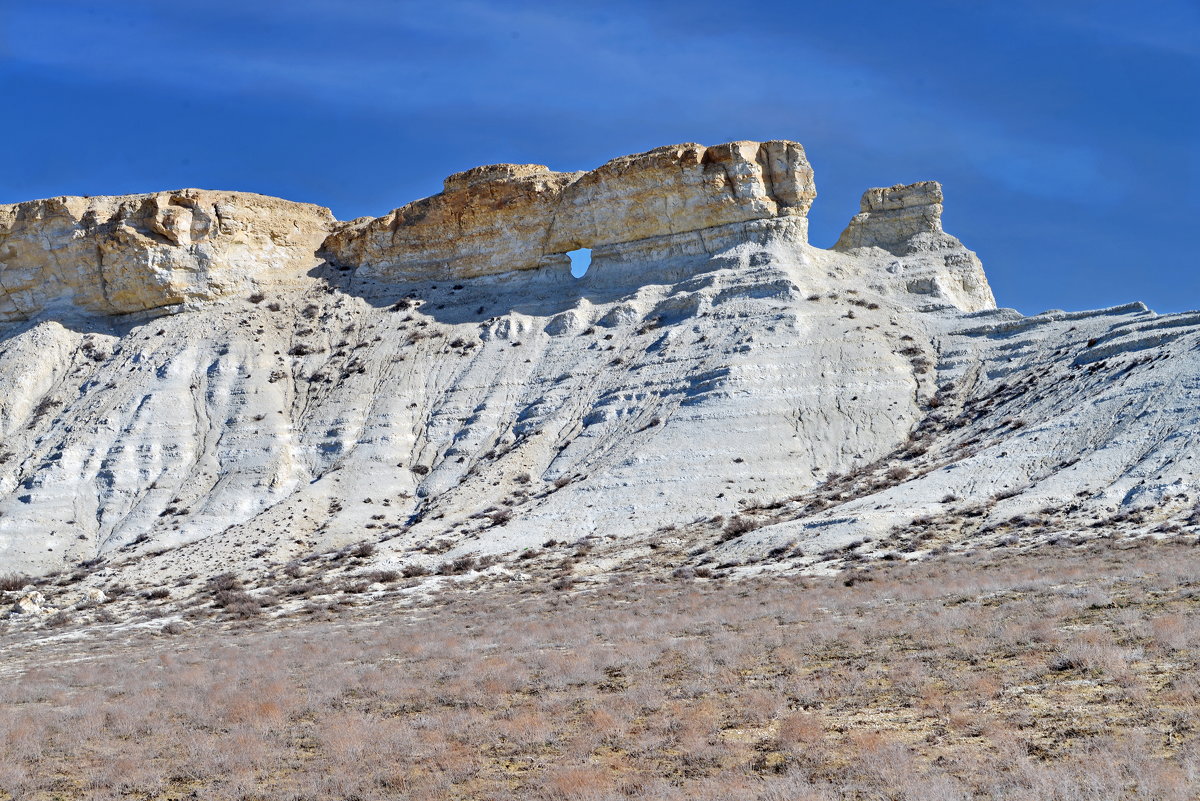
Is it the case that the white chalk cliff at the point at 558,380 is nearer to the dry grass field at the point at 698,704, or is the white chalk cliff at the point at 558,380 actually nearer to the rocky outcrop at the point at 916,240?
the rocky outcrop at the point at 916,240

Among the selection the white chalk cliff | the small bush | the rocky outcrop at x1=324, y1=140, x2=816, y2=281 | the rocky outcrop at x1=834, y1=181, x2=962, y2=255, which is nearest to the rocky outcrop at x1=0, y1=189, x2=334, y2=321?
the white chalk cliff

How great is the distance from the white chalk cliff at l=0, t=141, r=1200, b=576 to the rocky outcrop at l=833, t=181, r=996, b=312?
0.16 metres

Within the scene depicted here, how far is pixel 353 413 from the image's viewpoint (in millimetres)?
44219

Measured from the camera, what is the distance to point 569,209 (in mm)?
51938

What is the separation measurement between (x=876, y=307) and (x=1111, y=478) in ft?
66.1

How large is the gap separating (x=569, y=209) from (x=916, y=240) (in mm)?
16702

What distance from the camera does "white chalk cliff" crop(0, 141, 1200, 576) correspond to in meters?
30.0

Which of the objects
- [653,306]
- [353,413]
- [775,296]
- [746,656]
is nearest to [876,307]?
[775,296]

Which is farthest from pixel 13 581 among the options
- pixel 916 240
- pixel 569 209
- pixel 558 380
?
pixel 916 240

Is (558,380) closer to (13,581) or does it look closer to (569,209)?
(569,209)

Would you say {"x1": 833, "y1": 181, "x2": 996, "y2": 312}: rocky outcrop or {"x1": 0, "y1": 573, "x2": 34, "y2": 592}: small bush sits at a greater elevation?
{"x1": 833, "y1": 181, "x2": 996, "y2": 312}: rocky outcrop

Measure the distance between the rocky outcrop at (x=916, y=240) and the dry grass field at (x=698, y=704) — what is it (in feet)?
104

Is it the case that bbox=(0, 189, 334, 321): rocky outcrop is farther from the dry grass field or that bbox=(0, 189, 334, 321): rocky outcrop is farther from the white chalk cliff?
the dry grass field

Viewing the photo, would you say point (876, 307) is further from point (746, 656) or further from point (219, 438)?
point (746, 656)
